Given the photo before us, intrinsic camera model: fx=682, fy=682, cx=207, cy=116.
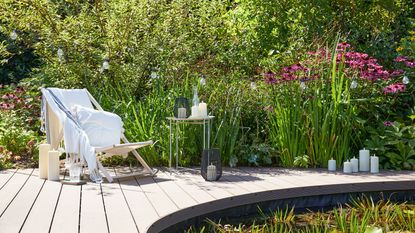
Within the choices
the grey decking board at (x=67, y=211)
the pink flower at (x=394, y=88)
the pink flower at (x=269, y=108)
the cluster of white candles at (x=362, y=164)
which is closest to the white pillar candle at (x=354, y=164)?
the cluster of white candles at (x=362, y=164)

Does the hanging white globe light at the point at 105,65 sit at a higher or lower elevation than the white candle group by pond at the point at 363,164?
higher

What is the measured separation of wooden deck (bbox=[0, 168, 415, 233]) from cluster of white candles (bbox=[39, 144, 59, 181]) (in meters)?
0.12

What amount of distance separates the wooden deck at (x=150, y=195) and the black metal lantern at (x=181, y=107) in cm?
58

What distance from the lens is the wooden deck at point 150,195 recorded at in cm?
435

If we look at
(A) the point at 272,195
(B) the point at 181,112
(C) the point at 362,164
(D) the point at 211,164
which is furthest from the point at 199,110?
(C) the point at 362,164

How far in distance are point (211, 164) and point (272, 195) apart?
820 millimetres

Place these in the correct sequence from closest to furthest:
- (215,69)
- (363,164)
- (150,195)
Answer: (150,195) → (363,164) → (215,69)

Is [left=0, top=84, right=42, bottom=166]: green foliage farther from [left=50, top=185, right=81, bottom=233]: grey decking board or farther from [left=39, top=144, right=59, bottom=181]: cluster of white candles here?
[left=50, top=185, right=81, bottom=233]: grey decking board

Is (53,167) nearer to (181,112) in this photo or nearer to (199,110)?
(181,112)

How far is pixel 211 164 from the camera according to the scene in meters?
6.22

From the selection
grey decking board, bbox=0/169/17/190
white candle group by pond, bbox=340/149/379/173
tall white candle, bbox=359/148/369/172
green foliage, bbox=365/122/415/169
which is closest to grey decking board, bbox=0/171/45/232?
grey decking board, bbox=0/169/17/190

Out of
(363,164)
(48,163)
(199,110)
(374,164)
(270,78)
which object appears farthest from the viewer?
(270,78)

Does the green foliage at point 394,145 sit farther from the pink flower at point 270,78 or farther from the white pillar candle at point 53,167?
the white pillar candle at point 53,167

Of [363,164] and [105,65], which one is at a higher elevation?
[105,65]
